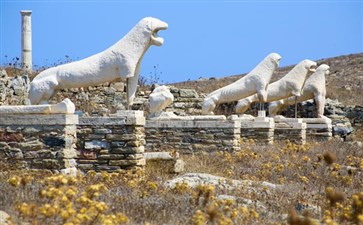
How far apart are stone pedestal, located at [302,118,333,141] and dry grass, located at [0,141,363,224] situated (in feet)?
26.6

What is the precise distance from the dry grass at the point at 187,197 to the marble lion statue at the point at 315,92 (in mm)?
8343

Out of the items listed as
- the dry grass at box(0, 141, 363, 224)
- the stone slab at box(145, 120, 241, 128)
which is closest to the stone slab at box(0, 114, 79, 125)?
the dry grass at box(0, 141, 363, 224)

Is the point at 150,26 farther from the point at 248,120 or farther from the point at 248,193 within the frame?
the point at 248,120

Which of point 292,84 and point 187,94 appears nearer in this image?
point 292,84

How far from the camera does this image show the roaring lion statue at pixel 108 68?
411 inches

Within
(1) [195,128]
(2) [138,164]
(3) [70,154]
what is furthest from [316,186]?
(1) [195,128]

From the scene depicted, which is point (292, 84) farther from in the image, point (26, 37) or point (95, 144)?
point (95, 144)

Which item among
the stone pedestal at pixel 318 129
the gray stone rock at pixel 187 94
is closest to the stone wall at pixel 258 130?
the stone pedestal at pixel 318 129

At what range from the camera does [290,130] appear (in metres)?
19.2

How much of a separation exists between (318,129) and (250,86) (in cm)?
425

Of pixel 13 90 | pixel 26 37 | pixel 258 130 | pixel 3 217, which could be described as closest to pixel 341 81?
pixel 26 37

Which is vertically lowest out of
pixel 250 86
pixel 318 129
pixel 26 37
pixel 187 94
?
pixel 318 129

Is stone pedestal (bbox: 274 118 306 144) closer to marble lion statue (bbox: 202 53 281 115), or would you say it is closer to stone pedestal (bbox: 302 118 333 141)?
stone pedestal (bbox: 302 118 333 141)

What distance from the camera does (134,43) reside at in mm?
10508
